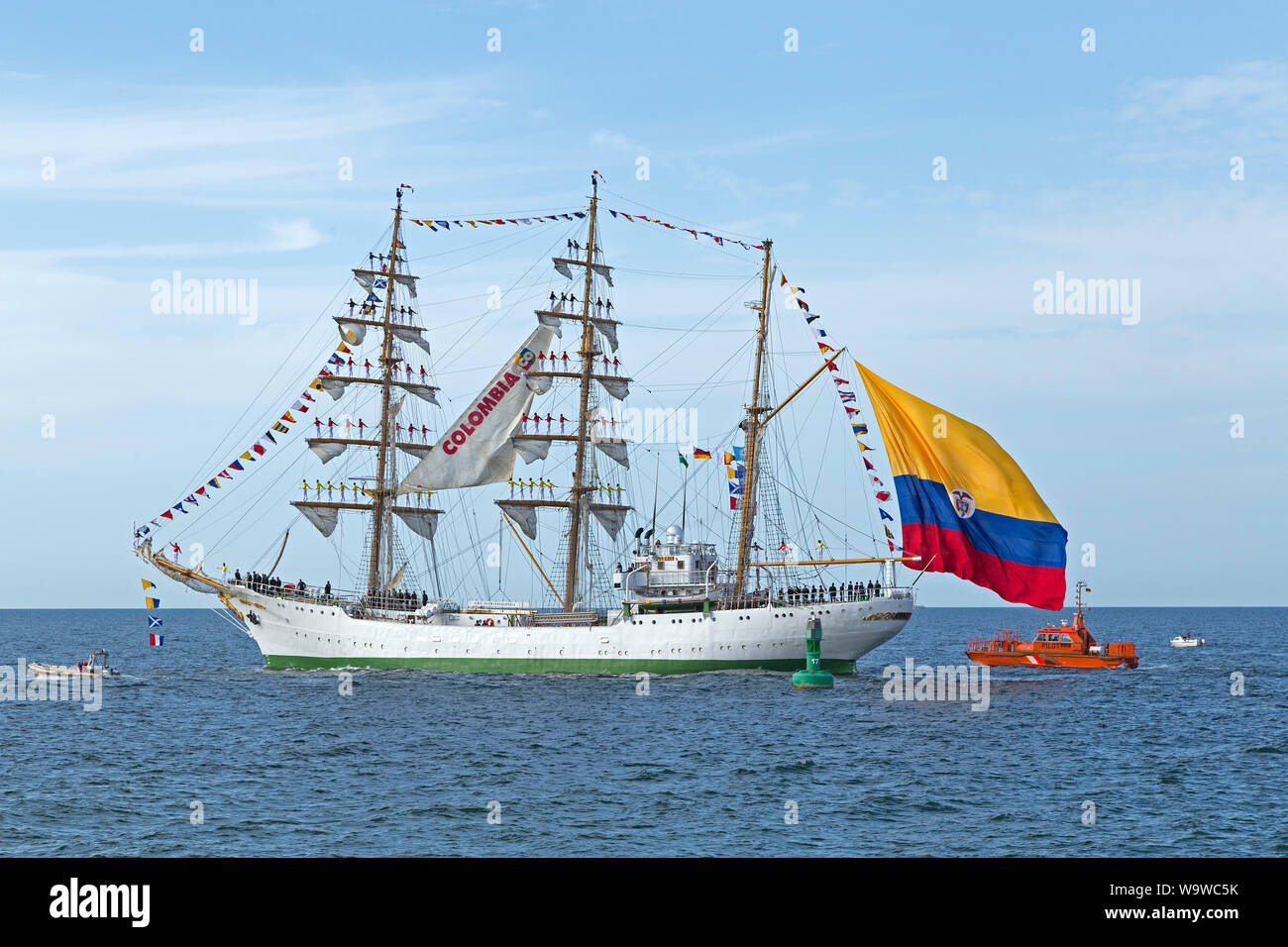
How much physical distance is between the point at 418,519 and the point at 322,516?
5544 millimetres

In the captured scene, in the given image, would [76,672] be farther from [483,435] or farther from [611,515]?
[611,515]

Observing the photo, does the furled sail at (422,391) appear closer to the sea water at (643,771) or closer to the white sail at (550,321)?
the white sail at (550,321)

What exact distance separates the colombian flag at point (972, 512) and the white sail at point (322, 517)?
3277 centimetres

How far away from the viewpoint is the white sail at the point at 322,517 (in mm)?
69062

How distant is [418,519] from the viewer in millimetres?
70062

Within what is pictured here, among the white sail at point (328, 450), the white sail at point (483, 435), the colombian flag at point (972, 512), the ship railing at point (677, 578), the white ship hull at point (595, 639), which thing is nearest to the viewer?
the colombian flag at point (972, 512)

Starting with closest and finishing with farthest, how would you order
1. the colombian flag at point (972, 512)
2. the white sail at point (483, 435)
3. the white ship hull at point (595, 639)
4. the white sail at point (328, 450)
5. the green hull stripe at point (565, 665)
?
the colombian flag at point (972, 512) → the white ship hull at point (595, 639) → the green hull stripe at point (565, 665) → the white sail at point (483, 435) → the white sail at point (328, 450)

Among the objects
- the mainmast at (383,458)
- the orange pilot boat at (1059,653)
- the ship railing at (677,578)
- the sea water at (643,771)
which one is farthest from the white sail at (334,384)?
the orange pilot boat at (1059,653)

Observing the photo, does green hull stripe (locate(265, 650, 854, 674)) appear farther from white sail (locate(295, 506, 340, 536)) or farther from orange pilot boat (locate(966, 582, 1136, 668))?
orange pilot boat (locate(966, 582, 1136, 668))

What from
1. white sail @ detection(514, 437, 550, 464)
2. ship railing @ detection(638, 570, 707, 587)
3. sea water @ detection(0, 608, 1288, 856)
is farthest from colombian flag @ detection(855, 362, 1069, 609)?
white sail @ detection(514, 437, 550, 464)

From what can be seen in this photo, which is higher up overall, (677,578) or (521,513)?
(521,513)

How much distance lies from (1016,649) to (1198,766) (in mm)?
36533

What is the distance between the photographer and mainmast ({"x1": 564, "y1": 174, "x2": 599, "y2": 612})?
222 feet

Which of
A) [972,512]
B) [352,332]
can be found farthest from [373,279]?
[972,512]
